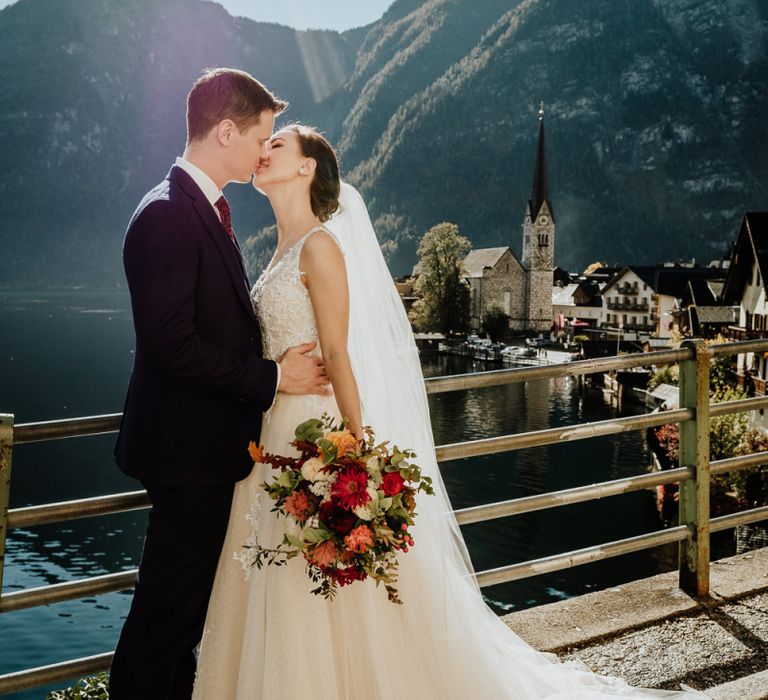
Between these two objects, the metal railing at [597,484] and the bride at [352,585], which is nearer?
the bride at [352,585]

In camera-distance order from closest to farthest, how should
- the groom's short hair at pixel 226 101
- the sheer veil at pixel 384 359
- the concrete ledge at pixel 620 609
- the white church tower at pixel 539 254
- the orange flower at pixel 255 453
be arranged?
the orange flower at pixel 255 453, the groom's short hair at pixel 226 101, the sheer veil at pixel 384 359, the concrete ledge at pixel 620 609, the white church tower at pixel 539 254

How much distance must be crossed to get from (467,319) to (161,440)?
93813mm

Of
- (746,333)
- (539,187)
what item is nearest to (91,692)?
(746,333)

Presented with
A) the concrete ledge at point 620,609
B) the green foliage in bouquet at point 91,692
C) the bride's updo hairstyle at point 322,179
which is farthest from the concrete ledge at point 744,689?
the green foliage in bouquet at point 91,692

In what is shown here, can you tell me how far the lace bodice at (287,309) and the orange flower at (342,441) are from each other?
52 cm

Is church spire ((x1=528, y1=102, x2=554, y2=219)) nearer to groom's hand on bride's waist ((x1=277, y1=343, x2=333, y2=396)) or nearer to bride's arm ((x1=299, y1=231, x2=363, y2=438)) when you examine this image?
bride's arm ((x1=299, y1=231, x2=363, y2=438))

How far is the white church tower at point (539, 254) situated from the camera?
362 feet

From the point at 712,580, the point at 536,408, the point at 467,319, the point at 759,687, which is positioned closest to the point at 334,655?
the point at 759,687

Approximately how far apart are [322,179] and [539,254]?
11603 cm

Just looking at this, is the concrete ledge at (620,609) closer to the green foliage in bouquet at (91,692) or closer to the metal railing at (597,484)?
the metal railing at (597,484)

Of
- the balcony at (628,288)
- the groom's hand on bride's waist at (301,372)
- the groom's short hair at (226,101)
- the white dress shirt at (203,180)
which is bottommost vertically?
the groom's hand on bride's waist at (301,372)

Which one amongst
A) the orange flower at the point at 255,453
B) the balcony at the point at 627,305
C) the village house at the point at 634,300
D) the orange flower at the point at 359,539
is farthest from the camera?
the balcony at the point at 627,305

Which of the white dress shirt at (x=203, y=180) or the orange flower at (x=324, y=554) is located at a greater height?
the white dress shirt at (x=203, y=180)

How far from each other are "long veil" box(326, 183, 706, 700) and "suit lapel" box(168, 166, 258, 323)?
0.69m
